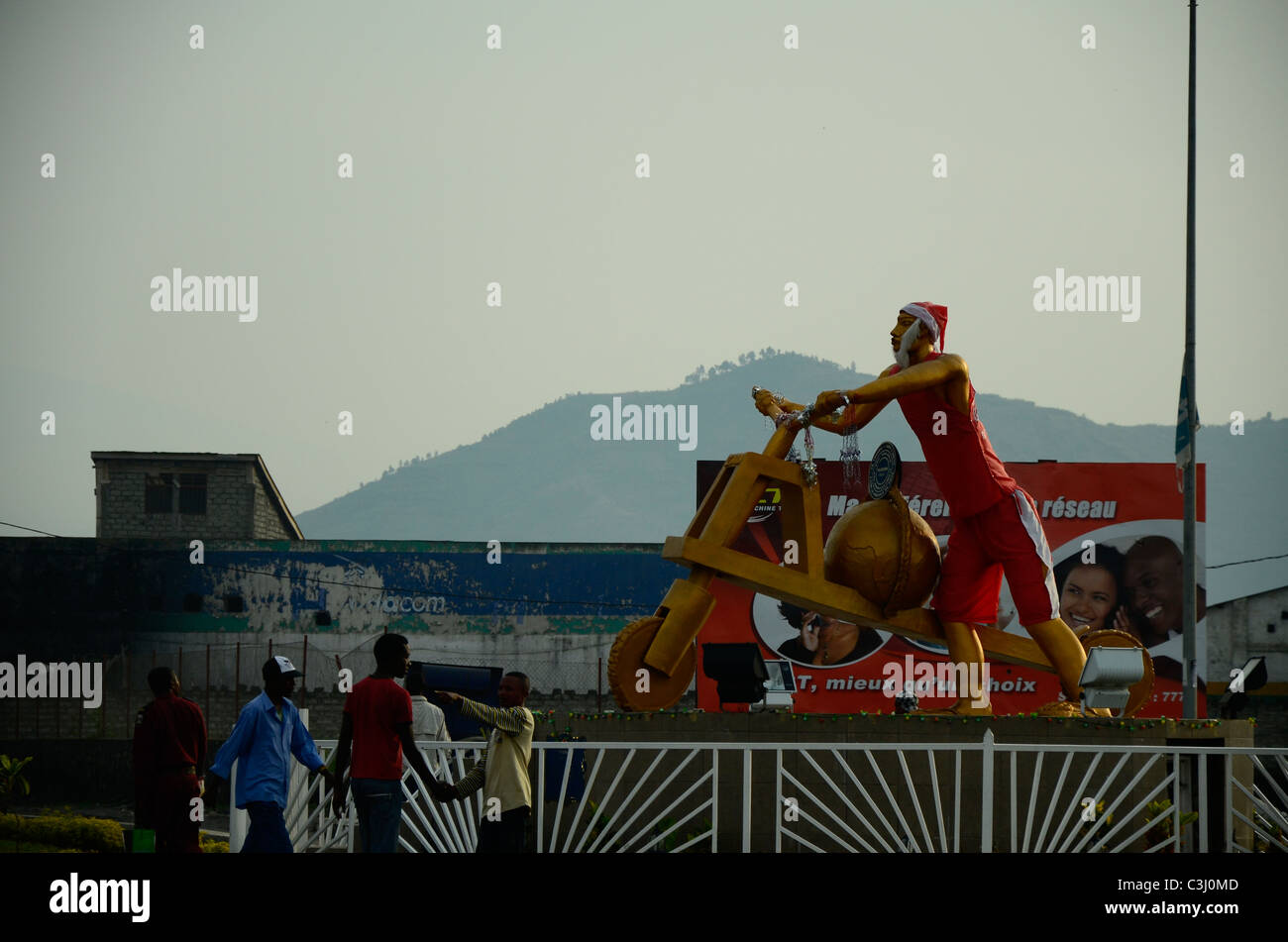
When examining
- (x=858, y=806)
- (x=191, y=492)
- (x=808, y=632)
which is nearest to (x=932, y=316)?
(x=858, y=806)

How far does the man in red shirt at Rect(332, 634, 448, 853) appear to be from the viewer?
8.56 metres

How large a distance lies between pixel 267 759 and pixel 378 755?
64cm

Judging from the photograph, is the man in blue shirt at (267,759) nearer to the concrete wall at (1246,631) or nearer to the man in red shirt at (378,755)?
the man in red shirt at (378,755)

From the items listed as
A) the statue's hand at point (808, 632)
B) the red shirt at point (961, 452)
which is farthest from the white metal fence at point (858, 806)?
the statue's hand at point (808, 632)

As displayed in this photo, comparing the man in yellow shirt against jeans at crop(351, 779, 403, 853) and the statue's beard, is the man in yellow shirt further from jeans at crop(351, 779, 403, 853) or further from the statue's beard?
the statue's beard

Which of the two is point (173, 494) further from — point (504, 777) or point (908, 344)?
point (504, 777)

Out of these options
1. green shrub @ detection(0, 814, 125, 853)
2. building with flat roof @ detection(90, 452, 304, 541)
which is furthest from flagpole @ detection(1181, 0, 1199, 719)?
building with flat roof @ detection(90, 452, 304, 541)

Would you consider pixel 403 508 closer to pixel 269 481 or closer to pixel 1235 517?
pixel 1235 517

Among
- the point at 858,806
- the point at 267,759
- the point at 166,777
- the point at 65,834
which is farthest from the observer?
the point at 65,834

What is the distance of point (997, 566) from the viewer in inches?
468

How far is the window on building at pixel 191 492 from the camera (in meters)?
40.5

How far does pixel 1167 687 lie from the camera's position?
28953 millimetres

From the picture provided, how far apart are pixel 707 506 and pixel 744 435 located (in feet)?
516
